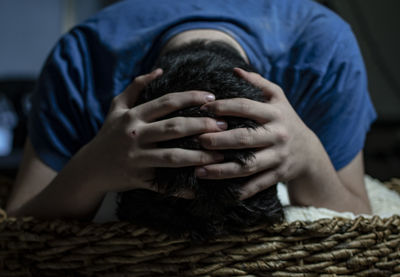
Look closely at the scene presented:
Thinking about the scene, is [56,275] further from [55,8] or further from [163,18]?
[55,8]

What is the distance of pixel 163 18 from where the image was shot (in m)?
0.76

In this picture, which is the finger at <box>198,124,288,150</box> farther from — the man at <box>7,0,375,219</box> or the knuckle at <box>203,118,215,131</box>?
the man at <box>7,0,375,219</box>

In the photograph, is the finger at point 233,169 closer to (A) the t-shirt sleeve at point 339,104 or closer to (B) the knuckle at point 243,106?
(B) the knuckle at point 243,106

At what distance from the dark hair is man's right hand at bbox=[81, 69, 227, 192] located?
0.01 m

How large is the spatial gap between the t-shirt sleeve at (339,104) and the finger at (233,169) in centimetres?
30

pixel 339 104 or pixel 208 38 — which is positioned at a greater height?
pixel 208 38

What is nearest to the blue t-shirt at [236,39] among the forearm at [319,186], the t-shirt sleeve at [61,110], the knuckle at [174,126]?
the t-shirt sleeve at [61,110]

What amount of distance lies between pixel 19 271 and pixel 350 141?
66cm

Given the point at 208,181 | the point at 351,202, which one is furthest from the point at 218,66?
the point at 351,202

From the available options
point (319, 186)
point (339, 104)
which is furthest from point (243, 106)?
point (339, 104)

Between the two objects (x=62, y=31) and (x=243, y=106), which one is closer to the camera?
(x=243, y=106)

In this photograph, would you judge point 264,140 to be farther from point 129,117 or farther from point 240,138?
point 129,117

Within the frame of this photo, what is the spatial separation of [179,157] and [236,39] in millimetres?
389

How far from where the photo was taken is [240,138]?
1.34 ft
